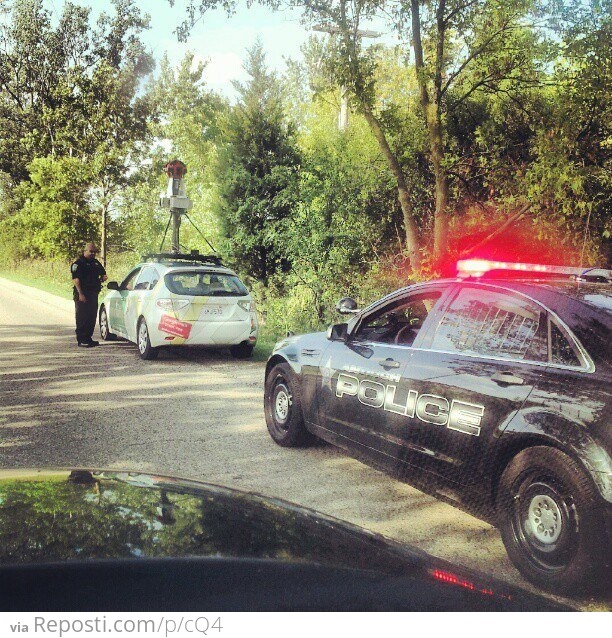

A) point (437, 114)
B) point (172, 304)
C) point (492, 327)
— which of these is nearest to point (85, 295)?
point (172, 304)

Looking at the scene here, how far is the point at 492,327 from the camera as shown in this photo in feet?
13.8

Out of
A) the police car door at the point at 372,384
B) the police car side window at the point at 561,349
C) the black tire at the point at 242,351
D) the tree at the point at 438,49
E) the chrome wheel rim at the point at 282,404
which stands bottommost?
the black tire at the point at 242,351

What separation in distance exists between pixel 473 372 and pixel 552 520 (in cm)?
93

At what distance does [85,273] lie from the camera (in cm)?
1302

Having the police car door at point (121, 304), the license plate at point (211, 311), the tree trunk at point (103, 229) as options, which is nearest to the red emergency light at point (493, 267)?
the license plate at point (211, 311)

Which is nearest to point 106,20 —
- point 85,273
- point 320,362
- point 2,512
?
point 85,273

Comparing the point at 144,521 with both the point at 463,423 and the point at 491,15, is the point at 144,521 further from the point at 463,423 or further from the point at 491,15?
the point at 491,15

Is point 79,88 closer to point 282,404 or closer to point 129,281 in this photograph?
point 129,281

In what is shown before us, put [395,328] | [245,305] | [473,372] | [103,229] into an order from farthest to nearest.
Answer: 1. [103,229]
2. [245,305]
3. [395,328]
4. [473,372]

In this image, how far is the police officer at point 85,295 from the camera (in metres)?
12.9

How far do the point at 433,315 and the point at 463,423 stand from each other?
901 millimetres

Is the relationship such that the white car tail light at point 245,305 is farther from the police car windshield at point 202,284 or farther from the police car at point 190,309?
the police car windshield at point 202,284

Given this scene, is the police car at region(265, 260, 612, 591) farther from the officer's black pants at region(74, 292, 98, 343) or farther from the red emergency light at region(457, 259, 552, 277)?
the officer's black pants at region(74, 292, 98, 343)

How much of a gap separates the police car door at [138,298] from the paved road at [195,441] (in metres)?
0.70
